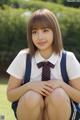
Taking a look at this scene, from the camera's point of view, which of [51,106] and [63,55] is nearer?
[51,106]

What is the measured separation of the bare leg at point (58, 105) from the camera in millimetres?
4703

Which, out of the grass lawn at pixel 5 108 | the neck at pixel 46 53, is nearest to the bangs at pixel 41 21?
the neck at pixel 46 53

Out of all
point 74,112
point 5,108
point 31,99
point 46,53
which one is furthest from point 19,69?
point 5,108

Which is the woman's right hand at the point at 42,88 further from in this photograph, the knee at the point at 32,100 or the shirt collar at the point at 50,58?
the shirt collar at the point at 50,58

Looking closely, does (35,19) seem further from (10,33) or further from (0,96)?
(10,33)

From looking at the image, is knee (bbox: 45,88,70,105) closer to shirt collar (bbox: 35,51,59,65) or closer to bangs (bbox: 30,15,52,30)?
shirt collar (bbox: 35,51,59,65)

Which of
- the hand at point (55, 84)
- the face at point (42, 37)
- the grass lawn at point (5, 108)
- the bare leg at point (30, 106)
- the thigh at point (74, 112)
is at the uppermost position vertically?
the face at point (42, 37)

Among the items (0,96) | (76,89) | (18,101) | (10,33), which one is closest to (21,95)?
(18,101)

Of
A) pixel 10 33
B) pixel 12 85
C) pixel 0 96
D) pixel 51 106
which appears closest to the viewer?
pixel 51 106

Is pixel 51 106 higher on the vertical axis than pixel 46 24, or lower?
lower

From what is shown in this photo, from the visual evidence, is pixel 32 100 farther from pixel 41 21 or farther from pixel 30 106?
pixel 41 21

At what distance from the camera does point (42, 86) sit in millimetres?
4867

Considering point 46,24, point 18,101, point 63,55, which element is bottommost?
point 18,101

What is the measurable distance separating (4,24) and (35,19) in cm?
848
